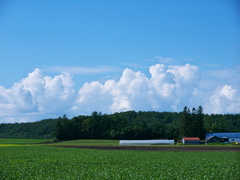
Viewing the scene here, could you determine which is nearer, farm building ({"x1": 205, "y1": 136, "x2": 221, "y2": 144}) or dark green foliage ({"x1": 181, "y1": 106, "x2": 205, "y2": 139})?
farm building ({"x1": 205, "y1": 136, "x2": 221, "y2": 144})

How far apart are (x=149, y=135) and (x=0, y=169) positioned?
108m

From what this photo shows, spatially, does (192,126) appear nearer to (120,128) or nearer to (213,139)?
(213,139)

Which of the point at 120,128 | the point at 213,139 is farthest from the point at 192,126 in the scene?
the point at 120,128

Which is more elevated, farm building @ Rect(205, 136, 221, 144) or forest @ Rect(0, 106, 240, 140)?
forest @ Rect(0, 106, 240, 140)

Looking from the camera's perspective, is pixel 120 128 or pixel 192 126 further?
pixel 120 128

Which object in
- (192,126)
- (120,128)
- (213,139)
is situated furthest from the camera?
(120,128)

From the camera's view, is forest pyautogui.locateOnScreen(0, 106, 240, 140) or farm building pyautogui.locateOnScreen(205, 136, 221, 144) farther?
forest pyautogui.locateOnScreen(0, 106, 240, 140)

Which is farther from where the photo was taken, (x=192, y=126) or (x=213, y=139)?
(x=192, y=126)

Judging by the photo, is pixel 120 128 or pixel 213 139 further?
pixel 120 128

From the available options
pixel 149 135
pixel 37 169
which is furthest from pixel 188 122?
pixel 37 169

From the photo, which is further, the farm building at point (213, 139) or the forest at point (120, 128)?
the forest at point (120, 128)

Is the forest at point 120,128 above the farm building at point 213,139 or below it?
above

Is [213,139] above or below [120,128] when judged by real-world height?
below

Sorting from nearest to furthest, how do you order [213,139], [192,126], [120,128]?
1. [213,139]
2. [192,126]
3. [120,128]
